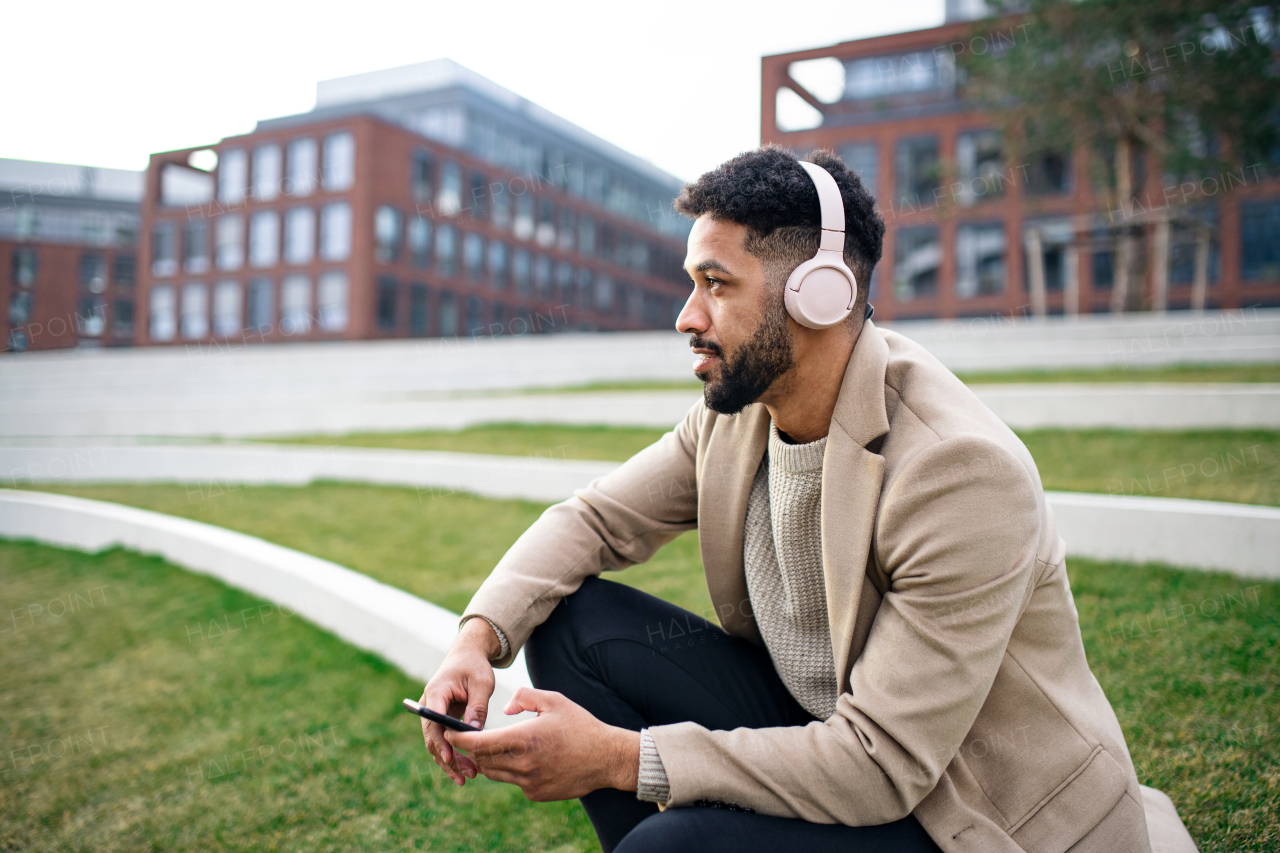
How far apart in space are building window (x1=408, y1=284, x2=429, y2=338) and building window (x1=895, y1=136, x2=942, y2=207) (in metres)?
22.1

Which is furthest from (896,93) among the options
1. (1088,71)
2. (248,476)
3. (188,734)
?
(188,734)

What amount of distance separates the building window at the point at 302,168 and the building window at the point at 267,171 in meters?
0.63

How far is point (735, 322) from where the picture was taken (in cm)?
156

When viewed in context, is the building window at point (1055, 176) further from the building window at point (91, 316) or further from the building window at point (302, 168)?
the building window at point (91, 316)

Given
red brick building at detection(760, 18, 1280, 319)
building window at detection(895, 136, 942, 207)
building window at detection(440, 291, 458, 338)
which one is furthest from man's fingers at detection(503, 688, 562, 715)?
building window at detection(440, 291, 458, 338)

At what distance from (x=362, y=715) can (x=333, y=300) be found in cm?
3526

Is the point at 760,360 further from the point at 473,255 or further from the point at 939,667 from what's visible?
the point at 473,255

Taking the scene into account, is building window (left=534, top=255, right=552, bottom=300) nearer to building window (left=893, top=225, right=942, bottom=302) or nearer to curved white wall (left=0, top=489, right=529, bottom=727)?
building window (left=893, top=225, right=942, bottom=302)

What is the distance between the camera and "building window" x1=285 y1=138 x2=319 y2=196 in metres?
36.0

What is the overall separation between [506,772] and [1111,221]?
16.4 metres

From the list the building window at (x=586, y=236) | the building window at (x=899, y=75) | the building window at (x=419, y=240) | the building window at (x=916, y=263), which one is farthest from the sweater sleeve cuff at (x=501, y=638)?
the building window at (x=586, y=236)

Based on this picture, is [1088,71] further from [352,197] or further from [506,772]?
[352,197]

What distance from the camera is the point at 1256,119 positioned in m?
14.5

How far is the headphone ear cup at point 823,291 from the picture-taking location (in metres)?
1.48
